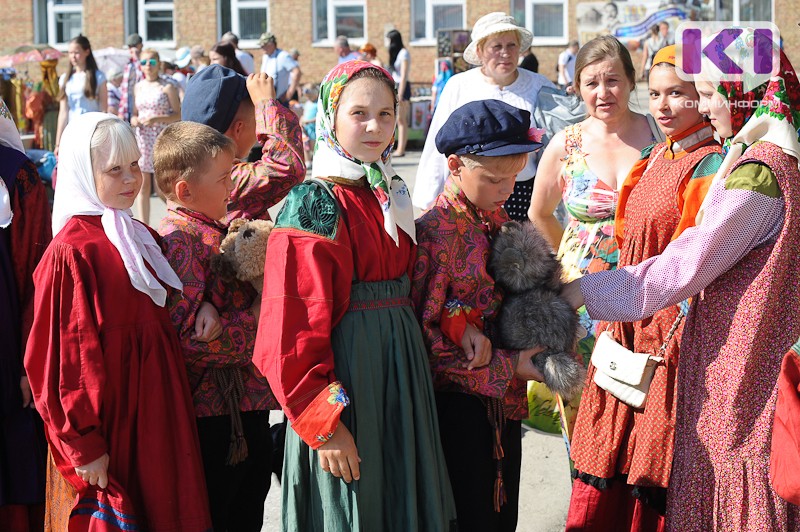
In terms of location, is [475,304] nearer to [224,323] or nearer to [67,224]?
[224,323]

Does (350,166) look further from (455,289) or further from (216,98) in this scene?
(216,98)

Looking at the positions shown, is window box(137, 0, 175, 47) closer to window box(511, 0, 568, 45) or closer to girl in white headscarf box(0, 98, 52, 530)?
window box(511, 0, 568, 45)

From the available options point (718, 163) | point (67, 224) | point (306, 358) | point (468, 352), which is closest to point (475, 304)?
point (468, 352)

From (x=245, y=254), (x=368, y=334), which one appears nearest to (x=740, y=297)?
(x=368, y=334)

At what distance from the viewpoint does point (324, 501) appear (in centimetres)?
267

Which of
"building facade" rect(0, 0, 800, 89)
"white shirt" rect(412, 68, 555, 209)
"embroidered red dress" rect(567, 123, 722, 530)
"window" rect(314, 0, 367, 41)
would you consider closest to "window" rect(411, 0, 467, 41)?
"building facade" rect(0, 0, 800, 89)

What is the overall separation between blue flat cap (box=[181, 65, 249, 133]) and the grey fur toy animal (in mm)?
1237

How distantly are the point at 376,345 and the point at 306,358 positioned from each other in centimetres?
25

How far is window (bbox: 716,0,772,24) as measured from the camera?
26.6 metres

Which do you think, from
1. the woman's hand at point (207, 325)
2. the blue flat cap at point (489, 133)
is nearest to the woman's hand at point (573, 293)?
the blue flat cap at point (489, 133)

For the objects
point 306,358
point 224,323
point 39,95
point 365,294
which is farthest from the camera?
point 39,95

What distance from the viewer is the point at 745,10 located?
88.6ft

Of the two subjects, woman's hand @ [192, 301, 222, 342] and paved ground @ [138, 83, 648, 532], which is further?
paved ground @ [138, 83, 648, 532]

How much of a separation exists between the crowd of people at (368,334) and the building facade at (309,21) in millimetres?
22944
